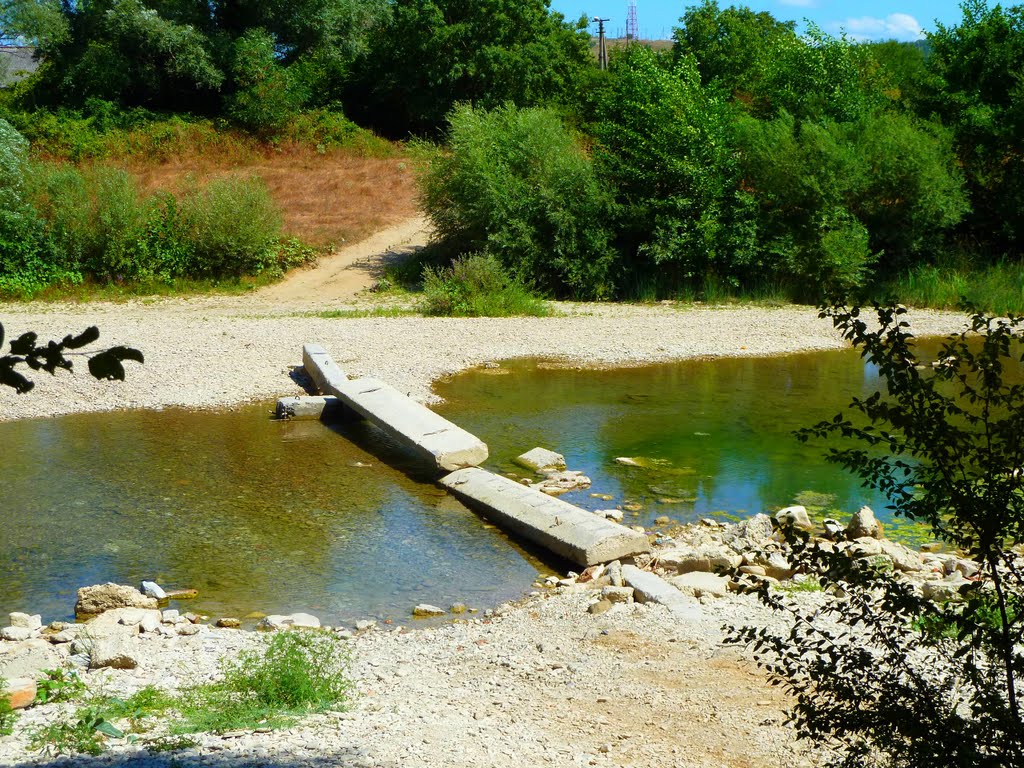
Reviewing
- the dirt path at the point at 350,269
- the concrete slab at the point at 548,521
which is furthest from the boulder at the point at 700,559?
the dirt path at the point at 350,269

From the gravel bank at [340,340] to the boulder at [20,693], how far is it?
8.20 metres

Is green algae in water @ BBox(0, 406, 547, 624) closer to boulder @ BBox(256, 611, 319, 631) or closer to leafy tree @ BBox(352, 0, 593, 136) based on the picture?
boulder @ BBox(256, 611, 319, 631)

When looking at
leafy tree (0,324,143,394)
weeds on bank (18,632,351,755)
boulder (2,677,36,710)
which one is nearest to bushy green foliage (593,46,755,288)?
weeds on bank (18,632,351,755)

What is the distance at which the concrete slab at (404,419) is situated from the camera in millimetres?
10359

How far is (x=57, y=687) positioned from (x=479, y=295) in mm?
15060

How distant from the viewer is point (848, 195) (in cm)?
2159

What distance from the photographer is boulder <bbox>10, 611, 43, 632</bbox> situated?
21.9ft

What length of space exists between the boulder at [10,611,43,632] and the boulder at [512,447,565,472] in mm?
5076

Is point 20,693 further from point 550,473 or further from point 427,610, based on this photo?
point 550,473

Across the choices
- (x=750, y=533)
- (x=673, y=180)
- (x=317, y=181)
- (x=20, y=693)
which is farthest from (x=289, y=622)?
(x=317, y=181)

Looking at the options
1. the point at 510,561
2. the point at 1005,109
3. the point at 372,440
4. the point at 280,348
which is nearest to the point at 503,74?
the point at 1005,109

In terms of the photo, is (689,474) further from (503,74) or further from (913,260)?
(503,74)

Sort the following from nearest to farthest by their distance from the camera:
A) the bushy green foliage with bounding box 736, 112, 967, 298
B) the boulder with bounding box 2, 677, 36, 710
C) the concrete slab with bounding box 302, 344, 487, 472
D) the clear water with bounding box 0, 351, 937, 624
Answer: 1. the boulder with bounding box 2, 677, 36, 710
2. the clear water with bounding box 0, 351, 937, 624
3. the concrete slab with bounding box 302, 344, 487, 472
4. the bushy green foliage with bounding box 736, 112, 967, 298

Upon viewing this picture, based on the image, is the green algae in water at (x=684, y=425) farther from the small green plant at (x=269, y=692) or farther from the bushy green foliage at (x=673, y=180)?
the bushy green foliage at (x=673, y=180)
